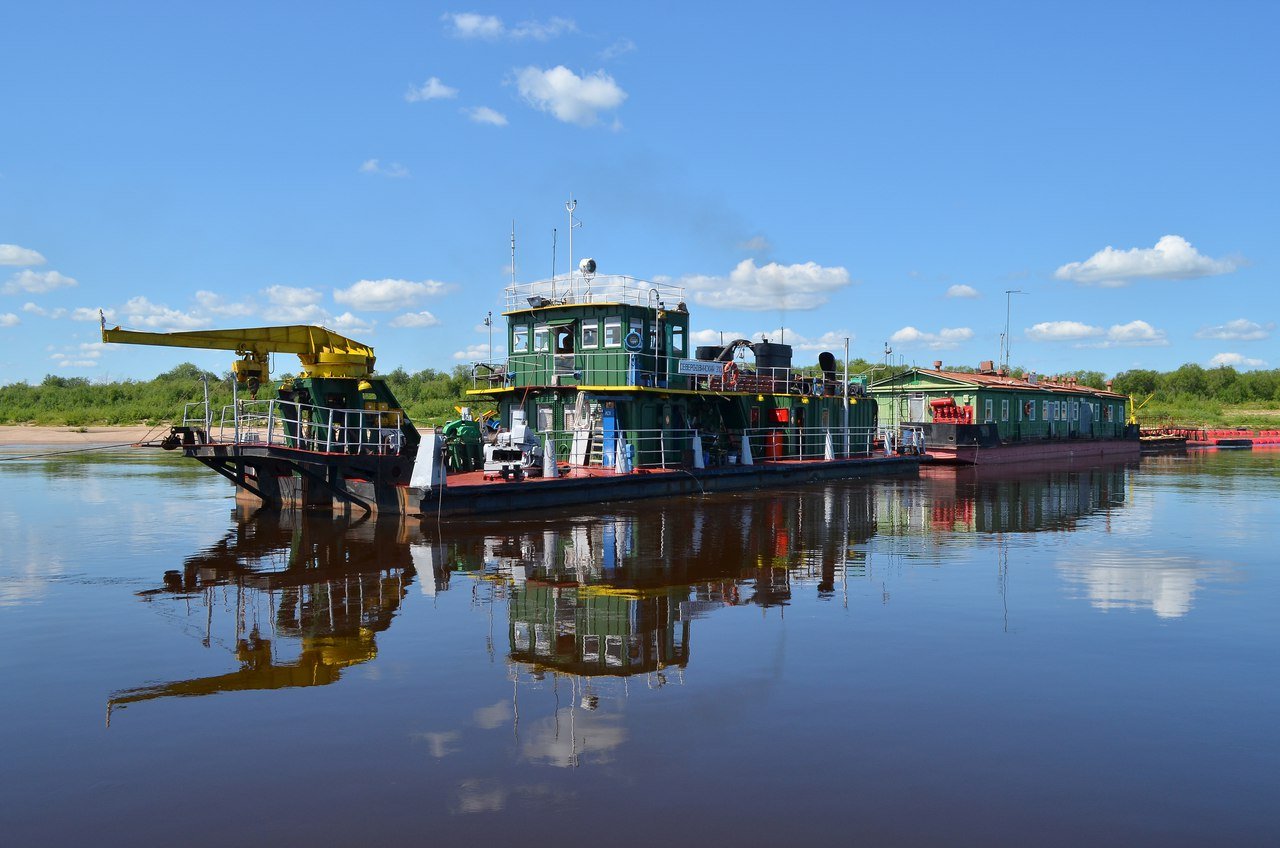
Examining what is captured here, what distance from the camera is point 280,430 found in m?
22.4

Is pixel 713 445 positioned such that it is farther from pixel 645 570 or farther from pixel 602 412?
pixel 645 570

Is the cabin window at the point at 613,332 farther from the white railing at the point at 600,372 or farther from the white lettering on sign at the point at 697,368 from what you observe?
the white lettering on sign at the point at 697,368

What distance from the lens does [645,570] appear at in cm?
1552

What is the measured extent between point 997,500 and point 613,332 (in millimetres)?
12880

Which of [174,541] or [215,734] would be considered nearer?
[215,734]

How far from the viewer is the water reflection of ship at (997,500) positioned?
2247 centimetres

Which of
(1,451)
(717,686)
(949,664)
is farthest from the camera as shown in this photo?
(1,451)

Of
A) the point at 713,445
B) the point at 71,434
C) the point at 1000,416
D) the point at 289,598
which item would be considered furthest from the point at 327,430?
the point at 71,434

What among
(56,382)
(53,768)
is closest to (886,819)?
(53,768)

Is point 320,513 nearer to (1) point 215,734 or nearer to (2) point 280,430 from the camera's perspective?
(2) point 280,430

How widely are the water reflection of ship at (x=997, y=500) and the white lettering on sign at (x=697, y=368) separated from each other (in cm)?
646

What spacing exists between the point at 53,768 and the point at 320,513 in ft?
54.4

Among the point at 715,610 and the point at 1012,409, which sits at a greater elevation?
the point at 1012,409

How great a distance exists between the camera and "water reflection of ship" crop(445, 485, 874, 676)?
1080 centimetres
